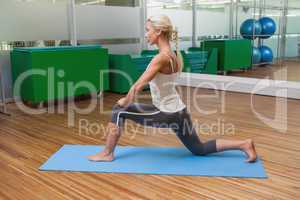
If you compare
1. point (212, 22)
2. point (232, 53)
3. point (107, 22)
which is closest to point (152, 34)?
point (107, 22)

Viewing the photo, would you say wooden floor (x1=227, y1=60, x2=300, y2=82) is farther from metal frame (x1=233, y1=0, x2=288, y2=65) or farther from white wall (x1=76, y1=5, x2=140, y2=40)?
white wall (x1=76, y1=5, x2=140, y2=40)

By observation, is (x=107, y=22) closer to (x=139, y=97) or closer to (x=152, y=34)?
(x=139, y=97)

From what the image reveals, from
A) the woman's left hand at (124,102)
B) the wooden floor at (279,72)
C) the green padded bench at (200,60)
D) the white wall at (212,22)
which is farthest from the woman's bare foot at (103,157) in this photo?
the white wall at (212,22)

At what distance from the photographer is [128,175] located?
8.76 ft

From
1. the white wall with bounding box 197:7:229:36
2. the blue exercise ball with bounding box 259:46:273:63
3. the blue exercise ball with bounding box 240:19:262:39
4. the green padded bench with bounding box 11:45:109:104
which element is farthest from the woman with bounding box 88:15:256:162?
the white wall with bounding box 197:7:229:36

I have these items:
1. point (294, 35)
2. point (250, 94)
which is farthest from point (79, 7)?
point (294, 35)

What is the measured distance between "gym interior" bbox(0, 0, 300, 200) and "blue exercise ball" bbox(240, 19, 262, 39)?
0.03 meters

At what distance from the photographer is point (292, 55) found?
646 centimetres

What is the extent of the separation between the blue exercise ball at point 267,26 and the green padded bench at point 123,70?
2552 mm

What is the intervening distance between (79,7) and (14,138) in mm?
3156

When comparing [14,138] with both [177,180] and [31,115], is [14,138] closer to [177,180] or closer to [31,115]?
[31,115]

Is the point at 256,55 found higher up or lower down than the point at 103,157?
higher up

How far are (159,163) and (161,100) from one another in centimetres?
55

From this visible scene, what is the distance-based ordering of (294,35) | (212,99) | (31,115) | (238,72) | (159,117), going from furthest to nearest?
1. (238,72)
2. (294,35)
3. (212,99)
4. (31,115)
5. (159,117)
